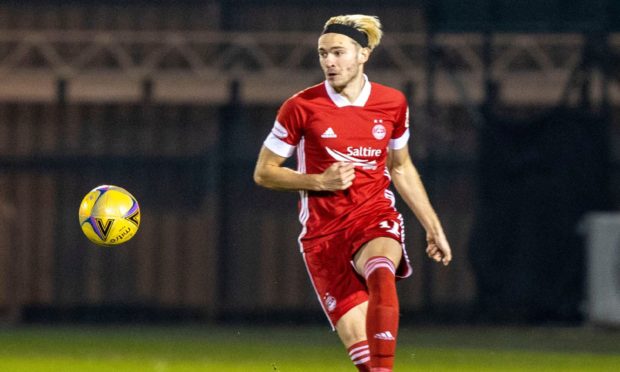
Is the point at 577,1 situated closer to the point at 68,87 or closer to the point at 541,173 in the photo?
the point at 541,173

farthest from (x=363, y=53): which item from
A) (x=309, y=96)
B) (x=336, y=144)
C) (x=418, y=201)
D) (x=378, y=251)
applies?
(x=378, y=251)

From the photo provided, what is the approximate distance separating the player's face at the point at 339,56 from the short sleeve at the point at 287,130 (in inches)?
9.9

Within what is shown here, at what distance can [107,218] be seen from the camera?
27.7 feet

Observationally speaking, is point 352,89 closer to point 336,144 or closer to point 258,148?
point 336,144

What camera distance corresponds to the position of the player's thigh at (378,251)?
7293 mm

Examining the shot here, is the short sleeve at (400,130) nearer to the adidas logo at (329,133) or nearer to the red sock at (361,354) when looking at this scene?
the adidas logo at (329,133)

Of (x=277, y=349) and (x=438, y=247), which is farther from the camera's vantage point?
(x=277, y=349)

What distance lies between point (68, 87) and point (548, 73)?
20.0ft

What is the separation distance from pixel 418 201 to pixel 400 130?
15.8 inches

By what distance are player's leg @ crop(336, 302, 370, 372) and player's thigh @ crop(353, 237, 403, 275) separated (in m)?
0.24

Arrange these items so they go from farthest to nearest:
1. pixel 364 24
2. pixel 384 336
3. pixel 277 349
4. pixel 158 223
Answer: pixel 158 223
pixel 277 349
pixel 364 24
pixel 384 336

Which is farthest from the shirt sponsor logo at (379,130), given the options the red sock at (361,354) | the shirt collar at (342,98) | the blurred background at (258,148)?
the blurred background at (258,148)

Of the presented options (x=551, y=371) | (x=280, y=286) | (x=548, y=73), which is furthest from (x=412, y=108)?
(x=551, y=371)

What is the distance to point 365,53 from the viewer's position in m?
7.52
